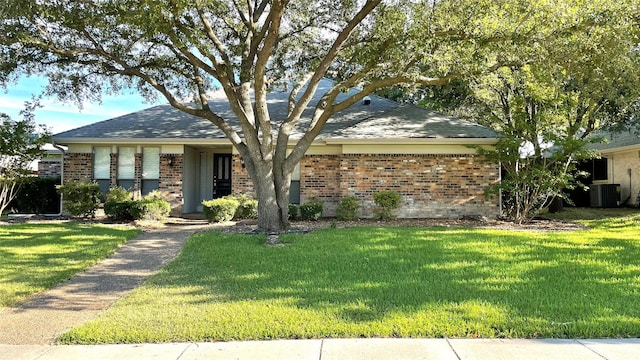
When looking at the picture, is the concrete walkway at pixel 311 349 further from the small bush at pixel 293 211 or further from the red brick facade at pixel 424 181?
the red brick facade at pixel 424 181

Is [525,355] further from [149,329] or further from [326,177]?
[326,177]

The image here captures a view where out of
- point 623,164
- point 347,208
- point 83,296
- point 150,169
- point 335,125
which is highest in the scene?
point 335,125

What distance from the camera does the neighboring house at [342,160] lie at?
14312mm

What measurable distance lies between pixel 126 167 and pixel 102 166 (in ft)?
2.70

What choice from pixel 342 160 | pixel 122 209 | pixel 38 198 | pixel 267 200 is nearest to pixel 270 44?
pixel 267 200

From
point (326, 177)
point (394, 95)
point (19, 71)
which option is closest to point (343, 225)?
point (326, 177)

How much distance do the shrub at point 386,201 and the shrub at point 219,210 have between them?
4362 millimetres

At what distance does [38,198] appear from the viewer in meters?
16.3

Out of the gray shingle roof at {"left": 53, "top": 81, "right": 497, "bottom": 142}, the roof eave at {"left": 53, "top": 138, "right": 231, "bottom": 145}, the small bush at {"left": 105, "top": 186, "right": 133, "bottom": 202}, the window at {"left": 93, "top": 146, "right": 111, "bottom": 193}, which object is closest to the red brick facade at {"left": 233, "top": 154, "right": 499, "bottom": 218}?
the gray shingle roof at {"left": 53, "top": 81, "right": 497, "bottom": 142}

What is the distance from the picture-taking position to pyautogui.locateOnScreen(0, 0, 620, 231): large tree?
9.50 m

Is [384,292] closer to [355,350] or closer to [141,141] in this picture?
[355,350]

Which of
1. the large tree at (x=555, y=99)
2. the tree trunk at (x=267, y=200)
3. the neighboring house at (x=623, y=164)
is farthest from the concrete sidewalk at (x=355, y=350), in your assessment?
the neighboring house at (x=623, y=164)

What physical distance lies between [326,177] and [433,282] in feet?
29.7

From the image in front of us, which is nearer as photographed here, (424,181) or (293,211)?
(293,211)
